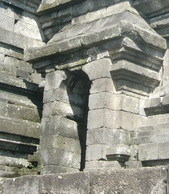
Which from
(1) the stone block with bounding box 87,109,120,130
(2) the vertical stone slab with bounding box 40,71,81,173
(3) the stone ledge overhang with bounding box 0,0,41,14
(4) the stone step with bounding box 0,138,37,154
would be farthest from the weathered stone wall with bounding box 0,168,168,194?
(3) the stone ledge overhang with bounding box 0,0,41,14

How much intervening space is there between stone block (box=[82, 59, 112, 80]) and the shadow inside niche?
60cm

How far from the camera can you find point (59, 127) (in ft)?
34.0

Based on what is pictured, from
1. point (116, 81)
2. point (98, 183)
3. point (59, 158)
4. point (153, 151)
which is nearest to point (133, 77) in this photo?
point (116, 81)

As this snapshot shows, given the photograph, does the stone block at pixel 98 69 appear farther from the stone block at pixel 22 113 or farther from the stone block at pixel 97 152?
the stone block at pixel 22 113

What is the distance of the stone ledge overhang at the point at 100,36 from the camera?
9367 mm

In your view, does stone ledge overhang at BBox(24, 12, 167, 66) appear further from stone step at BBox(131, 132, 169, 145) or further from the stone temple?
stone step at BBox(131, 132, 169, 145)

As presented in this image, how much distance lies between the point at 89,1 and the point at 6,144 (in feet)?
11.4

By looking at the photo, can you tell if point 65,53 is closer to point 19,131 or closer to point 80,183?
point 19,131

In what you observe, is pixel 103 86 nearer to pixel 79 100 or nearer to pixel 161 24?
pixel 79 100

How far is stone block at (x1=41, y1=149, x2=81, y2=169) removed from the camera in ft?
33.2

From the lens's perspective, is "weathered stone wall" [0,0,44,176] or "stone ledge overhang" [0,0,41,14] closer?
"weathered stone wall" [0,0,44,176]

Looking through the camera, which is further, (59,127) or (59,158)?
(59,127)

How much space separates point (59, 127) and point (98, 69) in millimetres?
1503

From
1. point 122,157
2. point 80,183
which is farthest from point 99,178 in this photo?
point 122,157
